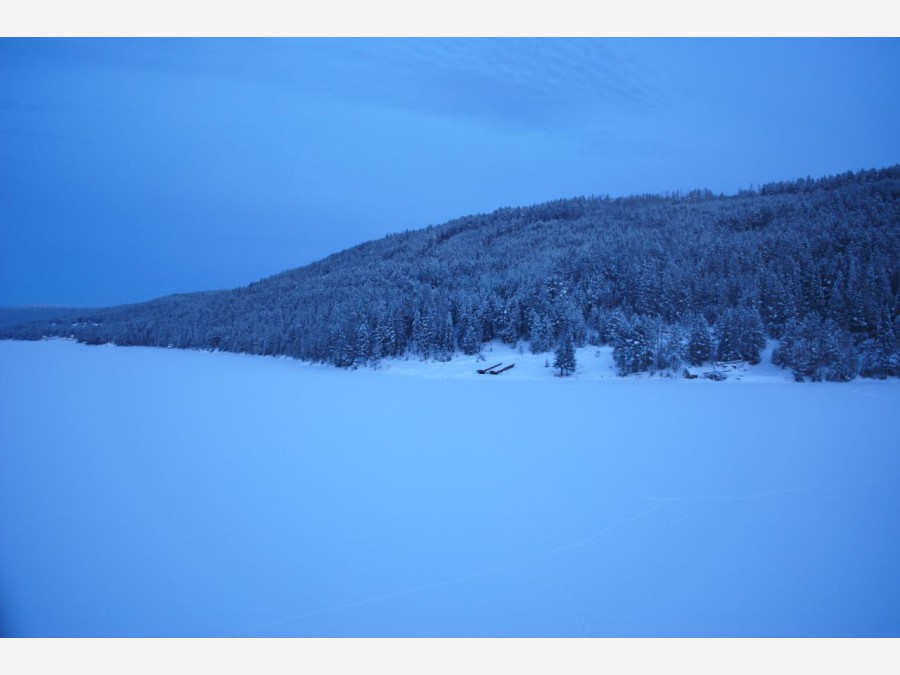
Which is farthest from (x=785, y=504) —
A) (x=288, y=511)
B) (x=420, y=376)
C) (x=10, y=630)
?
(x=420, y=376)

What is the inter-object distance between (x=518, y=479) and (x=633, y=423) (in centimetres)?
702

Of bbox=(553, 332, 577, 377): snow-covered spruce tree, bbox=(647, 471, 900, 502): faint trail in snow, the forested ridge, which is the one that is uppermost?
the forested ridge

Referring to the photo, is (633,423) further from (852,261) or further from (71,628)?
(852,261)

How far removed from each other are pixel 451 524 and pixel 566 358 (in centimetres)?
2235

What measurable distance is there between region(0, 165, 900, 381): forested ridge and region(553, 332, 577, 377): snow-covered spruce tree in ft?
1.22

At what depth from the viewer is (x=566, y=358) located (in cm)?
2866

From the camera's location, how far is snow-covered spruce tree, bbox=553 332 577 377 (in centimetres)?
2866

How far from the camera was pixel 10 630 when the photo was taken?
509cm

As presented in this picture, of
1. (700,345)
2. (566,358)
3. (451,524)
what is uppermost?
(700,345)

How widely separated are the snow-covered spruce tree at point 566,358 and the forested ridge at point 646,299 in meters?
0.37

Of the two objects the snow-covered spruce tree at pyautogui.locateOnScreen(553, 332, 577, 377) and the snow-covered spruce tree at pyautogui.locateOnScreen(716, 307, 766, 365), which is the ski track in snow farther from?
the snow-covered spruce tree at pyautogui.locateOnScreen(716, 307, 766, 365)

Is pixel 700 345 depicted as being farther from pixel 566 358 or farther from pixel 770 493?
pixel 770 493

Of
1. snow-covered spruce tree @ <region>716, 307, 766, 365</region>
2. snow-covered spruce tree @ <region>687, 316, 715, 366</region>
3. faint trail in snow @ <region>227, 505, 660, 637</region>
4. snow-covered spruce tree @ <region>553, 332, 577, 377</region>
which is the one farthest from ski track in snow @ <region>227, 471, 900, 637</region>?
snow-covered spruce tree @ <region>716, 307, 766, 365</region>

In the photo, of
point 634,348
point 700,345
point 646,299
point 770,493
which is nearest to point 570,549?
point 770,493
